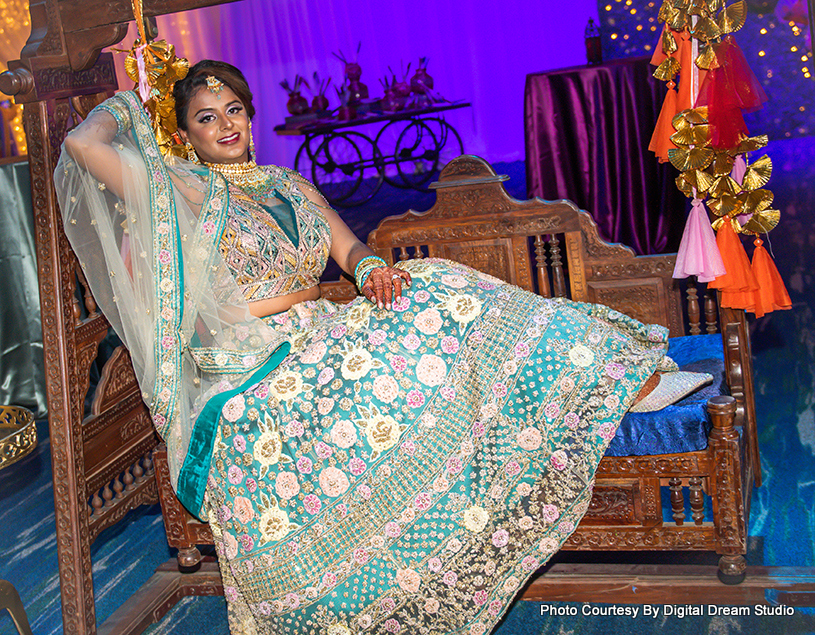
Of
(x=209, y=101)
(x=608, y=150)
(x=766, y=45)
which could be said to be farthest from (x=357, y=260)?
(x=766, y=45)

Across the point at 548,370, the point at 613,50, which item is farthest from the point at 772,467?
the point at 613,50

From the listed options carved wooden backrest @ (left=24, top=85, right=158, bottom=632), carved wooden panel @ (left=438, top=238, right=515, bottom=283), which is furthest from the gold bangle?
carved wooden panel @ (left=438, top=238, right=515, bottom=283)

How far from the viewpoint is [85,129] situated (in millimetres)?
2158

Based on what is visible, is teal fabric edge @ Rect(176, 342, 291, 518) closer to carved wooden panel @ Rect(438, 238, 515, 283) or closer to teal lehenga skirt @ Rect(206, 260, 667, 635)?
teal lehenga skirt @ Rect(206, 260, 667, 635)

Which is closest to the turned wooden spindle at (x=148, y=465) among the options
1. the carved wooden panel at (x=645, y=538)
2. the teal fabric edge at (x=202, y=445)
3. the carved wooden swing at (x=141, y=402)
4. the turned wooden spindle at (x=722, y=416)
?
the carved wooden swing at (x=141, y=402)

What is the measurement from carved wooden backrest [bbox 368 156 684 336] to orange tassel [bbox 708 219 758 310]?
1.24 ft

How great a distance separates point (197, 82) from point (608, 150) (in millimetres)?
2308

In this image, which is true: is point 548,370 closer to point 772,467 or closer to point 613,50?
point 772,467

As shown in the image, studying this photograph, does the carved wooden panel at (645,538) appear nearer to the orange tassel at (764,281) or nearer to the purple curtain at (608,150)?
the orange tassel at (764,281)

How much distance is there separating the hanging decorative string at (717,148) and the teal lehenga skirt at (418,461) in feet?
1.36

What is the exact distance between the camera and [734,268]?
234cm

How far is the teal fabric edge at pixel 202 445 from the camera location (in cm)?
218

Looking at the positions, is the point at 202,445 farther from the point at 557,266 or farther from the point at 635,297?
the point at 635,297

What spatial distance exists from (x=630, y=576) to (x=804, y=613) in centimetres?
46
